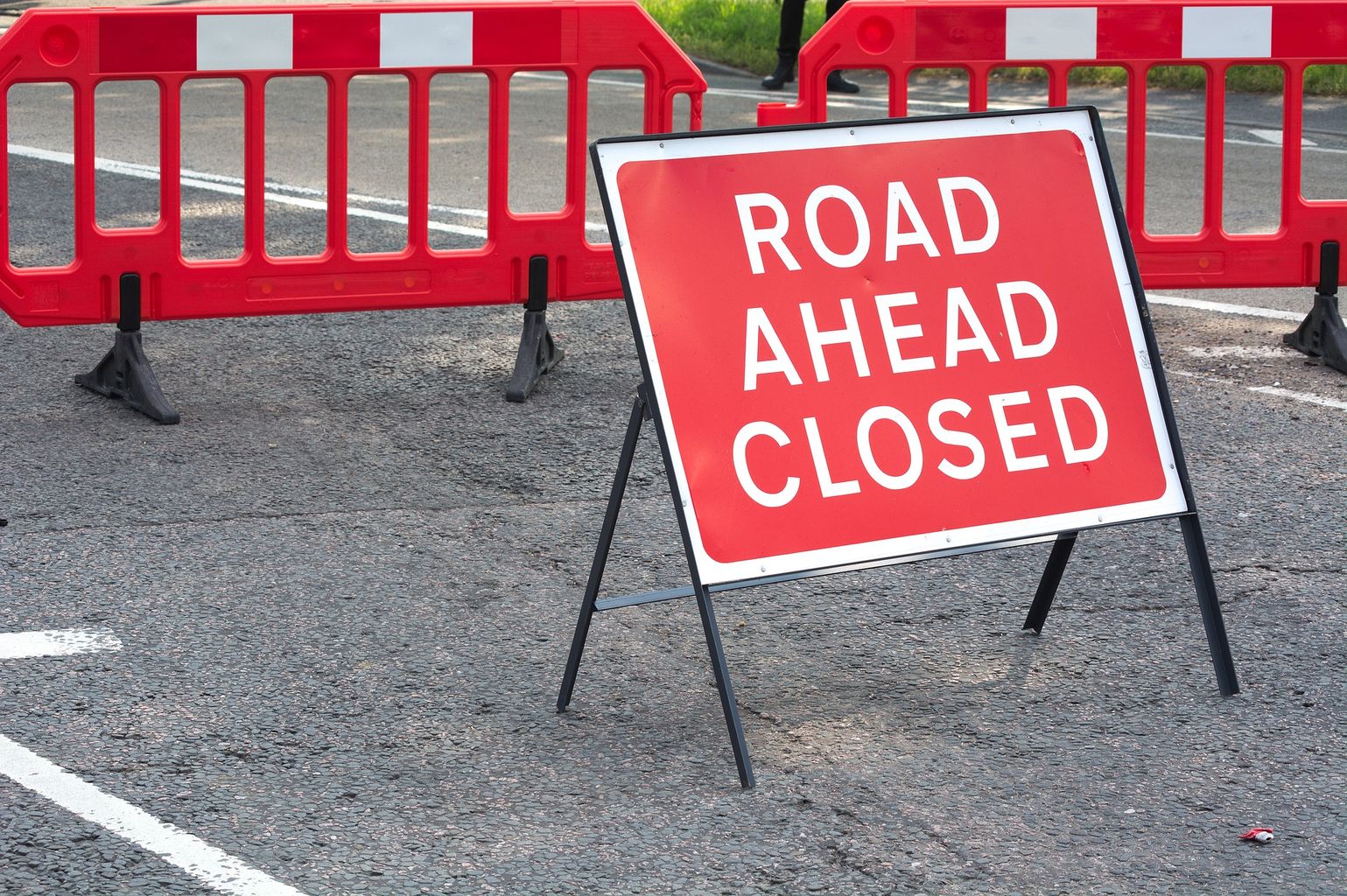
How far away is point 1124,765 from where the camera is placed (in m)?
4.06

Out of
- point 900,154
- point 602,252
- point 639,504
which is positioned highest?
point 900,154

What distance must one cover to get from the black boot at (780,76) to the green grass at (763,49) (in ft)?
3.23

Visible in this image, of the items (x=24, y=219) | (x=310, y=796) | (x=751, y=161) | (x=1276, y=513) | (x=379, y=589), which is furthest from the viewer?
(x=24, y=219)

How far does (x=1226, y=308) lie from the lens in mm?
8078

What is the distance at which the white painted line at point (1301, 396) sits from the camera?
6.72 metres

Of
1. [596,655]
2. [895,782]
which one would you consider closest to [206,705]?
[596,655]

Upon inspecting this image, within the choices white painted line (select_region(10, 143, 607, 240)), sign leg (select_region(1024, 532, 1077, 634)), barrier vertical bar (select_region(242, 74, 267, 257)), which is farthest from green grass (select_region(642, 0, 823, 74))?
sign leg (select_region(1024, 532, 1077, 634))

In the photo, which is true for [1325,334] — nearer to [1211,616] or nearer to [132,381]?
[1211,616]

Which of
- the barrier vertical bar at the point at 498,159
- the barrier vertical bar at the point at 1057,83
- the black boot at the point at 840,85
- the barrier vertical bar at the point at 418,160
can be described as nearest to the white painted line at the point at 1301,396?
the barrier vertical bar at the point at 1057,83

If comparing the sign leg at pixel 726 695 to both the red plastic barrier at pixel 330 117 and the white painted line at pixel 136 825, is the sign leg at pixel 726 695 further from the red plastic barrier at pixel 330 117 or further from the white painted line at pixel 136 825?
the red plastic barrier at pixel 330 117

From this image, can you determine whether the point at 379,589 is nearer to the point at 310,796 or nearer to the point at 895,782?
the point at 310,796

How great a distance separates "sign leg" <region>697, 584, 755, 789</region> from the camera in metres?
3.94

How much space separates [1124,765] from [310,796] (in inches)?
66.6

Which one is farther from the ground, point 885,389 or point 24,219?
point 885,389
